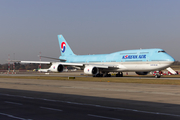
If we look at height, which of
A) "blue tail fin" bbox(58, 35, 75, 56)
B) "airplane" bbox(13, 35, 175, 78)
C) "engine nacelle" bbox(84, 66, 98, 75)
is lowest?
"engine nacelle" bbox(84, 66, 98, 75)

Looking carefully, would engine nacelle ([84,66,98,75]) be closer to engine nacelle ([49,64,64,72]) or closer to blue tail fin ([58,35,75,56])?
engine nacelle ([49,64,64,72])

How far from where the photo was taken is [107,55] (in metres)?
64.2

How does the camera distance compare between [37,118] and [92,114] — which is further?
[92,114]

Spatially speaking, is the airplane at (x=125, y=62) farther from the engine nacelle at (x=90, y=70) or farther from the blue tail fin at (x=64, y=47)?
the blue tail fin at (x=64, y=47)

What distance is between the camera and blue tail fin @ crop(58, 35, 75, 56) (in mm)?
75037

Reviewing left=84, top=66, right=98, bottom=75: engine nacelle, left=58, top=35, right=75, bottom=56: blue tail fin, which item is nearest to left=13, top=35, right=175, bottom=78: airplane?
left=84, top=66, right=98, bottom=75: engine nacelle

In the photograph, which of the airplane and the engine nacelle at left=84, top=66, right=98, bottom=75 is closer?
the airplane

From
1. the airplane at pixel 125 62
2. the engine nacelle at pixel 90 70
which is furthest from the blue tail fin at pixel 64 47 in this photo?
the engine nacelle at pixel 90 70

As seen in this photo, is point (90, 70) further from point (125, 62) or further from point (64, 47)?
point (64, 47)

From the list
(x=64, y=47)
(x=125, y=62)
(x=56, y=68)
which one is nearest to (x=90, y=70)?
(x=125, y=62)

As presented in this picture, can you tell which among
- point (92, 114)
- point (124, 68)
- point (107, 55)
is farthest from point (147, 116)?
point (107, 55)

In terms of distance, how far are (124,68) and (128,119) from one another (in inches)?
1857

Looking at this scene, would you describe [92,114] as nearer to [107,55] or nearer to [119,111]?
[119,111]

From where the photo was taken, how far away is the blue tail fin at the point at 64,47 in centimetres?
7504
